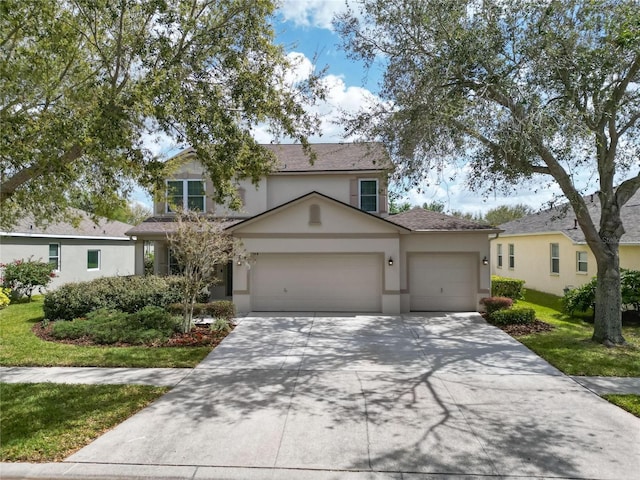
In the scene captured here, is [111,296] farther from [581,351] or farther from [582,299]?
[582,299]

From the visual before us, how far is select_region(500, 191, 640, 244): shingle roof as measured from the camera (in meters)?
14.5

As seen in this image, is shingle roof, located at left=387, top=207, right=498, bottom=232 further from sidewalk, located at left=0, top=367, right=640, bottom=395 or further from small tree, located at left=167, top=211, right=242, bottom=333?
sidewalk, located at left=0, top=367, right=640, bottom=395

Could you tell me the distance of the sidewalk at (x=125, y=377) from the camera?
22.2ft

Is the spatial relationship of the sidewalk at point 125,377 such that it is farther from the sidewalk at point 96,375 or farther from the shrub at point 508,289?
the shrub at point 508,289

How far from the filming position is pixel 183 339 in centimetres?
993

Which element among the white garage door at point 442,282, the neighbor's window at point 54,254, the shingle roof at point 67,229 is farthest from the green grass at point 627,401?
the neighbor's window at point 54,254

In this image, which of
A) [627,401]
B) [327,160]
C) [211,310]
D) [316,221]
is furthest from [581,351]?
[327,160]

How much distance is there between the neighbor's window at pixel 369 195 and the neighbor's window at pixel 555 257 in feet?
30.8

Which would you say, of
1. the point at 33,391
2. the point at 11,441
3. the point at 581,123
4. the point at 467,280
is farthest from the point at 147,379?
the point at 467,280

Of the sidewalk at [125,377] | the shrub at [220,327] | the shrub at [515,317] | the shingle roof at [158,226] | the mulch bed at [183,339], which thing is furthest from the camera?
the shingle roof at [158,226]

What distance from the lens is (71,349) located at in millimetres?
9000

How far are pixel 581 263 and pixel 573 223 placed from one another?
2154mm

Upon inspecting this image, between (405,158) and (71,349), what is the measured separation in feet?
30.8

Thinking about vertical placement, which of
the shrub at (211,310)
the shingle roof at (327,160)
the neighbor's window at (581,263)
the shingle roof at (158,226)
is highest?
the shingle roof at (327,160)
